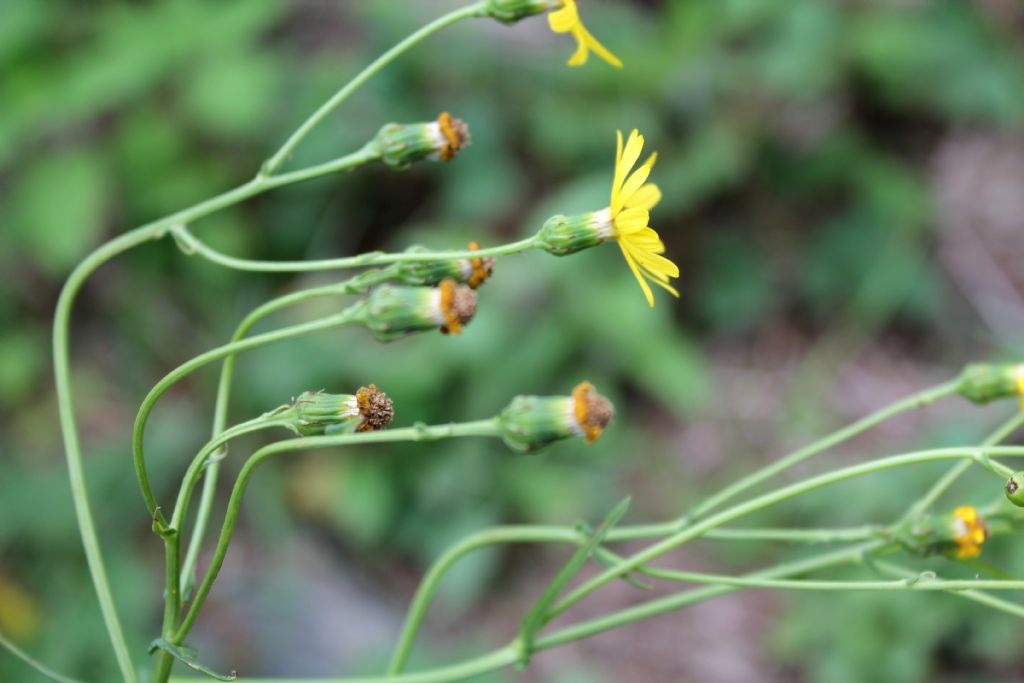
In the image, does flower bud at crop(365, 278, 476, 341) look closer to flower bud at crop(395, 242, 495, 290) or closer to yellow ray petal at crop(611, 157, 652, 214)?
flower bud at crop(395, 242, 495, 290)

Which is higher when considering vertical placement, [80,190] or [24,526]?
[80,190]

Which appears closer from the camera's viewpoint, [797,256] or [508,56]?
[508,56]

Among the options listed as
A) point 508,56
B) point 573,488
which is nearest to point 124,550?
point 573,488

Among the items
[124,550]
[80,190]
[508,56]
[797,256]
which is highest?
[508,56]

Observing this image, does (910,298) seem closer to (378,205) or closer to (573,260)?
(573,260)

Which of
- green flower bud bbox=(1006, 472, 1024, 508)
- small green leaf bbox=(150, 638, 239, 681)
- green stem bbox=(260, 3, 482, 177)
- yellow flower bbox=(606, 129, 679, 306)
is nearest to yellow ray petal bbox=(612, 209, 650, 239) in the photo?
yellow flower bbox=(606, 129, 679, 306)

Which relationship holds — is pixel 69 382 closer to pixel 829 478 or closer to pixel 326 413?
pixel 326 413
